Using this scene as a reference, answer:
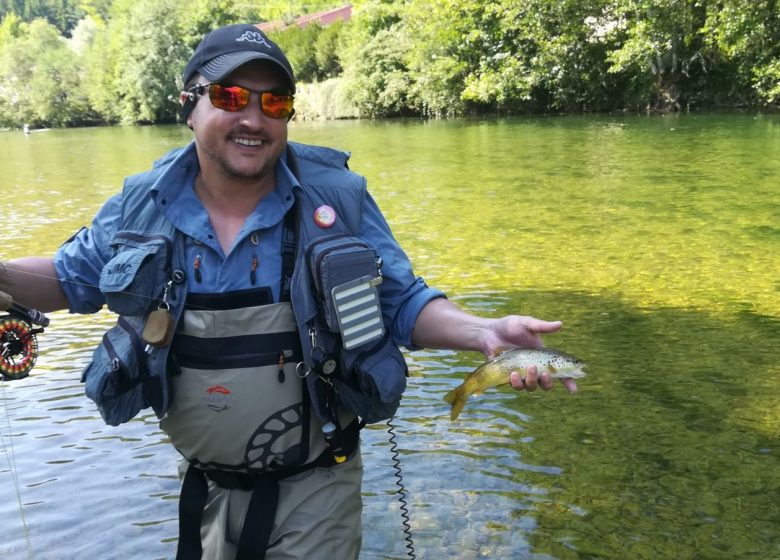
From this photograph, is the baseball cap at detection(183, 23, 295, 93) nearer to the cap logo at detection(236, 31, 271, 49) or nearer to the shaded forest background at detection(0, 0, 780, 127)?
the cap logo at detection(236, 31, 271, 49)

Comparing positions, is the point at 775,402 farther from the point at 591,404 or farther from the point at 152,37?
the point at 152,37

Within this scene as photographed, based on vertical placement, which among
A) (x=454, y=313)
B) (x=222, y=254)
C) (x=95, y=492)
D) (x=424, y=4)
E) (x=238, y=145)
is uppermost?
(x=424, y=4)

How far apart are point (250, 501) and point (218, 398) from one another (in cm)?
38

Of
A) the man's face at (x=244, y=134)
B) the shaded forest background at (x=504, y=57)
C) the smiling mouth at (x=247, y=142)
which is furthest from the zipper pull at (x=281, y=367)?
the shaded forest background at (x=504, y=57)

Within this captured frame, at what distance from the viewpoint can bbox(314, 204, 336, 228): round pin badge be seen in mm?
2891

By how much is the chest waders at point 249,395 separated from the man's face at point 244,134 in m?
0.32

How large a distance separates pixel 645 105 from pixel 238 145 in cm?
3757

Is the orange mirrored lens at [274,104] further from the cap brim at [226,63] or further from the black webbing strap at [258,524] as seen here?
the black webbing strap at [258,524]

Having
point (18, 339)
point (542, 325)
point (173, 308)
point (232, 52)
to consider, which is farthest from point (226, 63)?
point (542, 325)

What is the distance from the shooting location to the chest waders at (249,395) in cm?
276

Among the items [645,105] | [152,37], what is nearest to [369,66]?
[645,105]

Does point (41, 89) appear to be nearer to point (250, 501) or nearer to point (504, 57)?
point (504, 57)

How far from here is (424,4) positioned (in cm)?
4312

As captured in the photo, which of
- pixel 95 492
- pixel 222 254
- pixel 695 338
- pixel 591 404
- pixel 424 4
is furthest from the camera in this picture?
pixel 424 4
